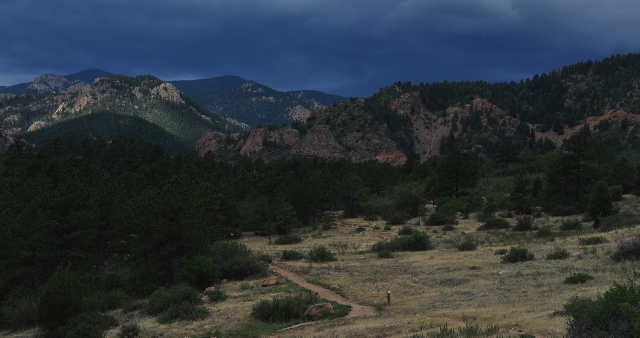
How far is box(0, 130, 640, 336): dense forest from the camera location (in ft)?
81.9

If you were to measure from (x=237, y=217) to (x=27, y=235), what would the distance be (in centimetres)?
2287

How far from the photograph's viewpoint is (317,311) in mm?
14984

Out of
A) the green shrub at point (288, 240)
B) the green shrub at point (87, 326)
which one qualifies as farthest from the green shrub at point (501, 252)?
the green shrub at point (87, 326)

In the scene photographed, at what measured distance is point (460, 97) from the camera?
167875 millimetres

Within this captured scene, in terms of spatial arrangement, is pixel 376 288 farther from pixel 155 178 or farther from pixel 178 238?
pixel 155 178

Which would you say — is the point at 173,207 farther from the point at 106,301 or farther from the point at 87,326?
the point at 87,326

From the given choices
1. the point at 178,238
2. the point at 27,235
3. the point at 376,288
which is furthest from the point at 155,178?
the point at 376,288

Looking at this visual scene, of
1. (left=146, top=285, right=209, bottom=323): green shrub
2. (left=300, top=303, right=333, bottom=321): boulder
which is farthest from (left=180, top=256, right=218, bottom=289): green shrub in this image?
(left=300, top=303, right=333, bottom=321): boulder

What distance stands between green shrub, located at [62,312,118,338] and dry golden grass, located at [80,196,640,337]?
0.81 meters

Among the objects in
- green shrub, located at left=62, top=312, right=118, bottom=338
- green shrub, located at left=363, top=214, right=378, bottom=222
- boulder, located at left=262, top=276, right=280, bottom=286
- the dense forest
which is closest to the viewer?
green shrub, located at left=62, top=312, right=118, bottom=338

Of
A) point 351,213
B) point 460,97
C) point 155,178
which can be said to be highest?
point 460,97

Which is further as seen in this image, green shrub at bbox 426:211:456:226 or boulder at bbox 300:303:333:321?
green shrub at bbox 426:211:456:226

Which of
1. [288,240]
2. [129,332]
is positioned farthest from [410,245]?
[129,332]

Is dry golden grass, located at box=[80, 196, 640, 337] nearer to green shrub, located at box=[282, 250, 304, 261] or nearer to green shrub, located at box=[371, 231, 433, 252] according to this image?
green shrub, located at box=[282, 250, 304, 261]
